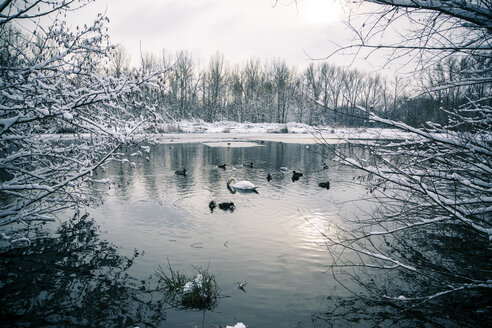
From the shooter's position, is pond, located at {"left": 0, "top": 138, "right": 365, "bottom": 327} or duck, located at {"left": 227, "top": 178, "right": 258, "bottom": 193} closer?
pond, located at {"left": 0, "top": 138, "right": 365, "bottom": 327}

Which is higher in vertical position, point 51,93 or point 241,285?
point 51,93

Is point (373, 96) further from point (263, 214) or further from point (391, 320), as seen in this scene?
point (263, 214)

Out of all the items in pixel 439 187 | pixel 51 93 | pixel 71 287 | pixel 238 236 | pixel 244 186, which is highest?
pixel 51 93

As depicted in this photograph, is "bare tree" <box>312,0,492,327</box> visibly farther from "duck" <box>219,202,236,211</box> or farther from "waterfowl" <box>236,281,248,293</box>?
"duck" <box>219,202,236,211</box>

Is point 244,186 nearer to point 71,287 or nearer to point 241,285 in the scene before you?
point 241,285

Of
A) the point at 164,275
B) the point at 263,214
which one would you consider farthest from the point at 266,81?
the point at 164,275

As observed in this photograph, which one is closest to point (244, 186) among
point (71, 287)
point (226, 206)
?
point (226, 206)

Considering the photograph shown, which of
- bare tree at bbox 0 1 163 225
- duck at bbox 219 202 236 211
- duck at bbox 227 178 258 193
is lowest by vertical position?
duck at bbox 219 202 236 211

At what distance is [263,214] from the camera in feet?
35.8

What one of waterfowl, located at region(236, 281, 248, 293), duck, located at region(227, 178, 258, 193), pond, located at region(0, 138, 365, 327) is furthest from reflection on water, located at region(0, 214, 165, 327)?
duck, located at region(227, 178, 258, 193)

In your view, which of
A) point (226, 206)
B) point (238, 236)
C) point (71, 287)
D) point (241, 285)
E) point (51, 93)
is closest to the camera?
point (51, 93)

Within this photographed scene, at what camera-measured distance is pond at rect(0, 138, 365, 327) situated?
5.62m

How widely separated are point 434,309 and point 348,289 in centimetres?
157

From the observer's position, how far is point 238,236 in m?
8.95
